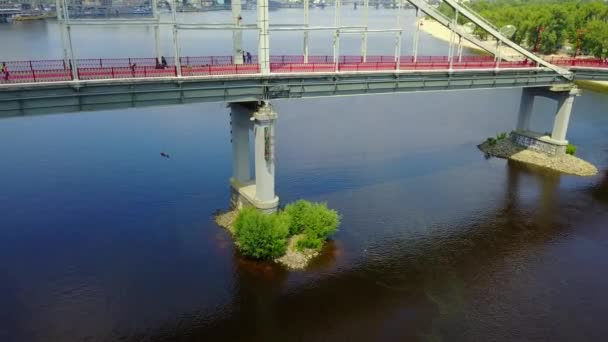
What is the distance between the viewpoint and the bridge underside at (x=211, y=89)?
29.5 meters

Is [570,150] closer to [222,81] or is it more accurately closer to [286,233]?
[286,233]

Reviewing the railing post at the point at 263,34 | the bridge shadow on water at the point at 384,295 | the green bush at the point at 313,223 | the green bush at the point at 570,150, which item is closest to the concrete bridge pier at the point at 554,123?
the green bush at the point at 570,150

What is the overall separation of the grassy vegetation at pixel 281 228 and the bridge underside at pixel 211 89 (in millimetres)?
8953

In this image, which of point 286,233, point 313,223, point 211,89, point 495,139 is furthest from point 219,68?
point 495,139

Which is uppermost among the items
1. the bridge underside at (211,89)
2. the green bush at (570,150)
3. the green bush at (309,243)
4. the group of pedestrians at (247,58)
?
the group of pedestrians at (247,58)

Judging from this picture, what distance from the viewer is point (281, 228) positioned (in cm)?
3566

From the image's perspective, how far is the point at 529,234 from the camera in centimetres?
4122

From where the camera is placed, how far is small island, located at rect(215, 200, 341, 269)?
1377 inches

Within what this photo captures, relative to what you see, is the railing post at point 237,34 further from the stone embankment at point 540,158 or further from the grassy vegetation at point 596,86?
the grassy vegetation at point 596,86

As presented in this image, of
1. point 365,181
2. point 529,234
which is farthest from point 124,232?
point 529,234

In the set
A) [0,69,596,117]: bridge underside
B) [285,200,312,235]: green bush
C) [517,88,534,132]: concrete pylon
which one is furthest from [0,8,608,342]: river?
[0,69,596,117]: bridge underside

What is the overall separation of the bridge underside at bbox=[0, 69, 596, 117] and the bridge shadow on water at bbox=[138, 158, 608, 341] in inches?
494

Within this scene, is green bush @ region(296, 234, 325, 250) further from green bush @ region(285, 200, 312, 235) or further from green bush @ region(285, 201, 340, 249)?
green bush @ region(285, 200, 312, 235)

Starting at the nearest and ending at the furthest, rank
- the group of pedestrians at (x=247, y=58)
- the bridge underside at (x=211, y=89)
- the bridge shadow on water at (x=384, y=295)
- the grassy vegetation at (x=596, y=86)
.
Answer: the bridge shadow on water at (x=384, y=295) → the bridge underside at (x=211, y=89) → the group of pedestrians at (x=247, y=58) → the grassy vegetation at (x=596, y=86)
